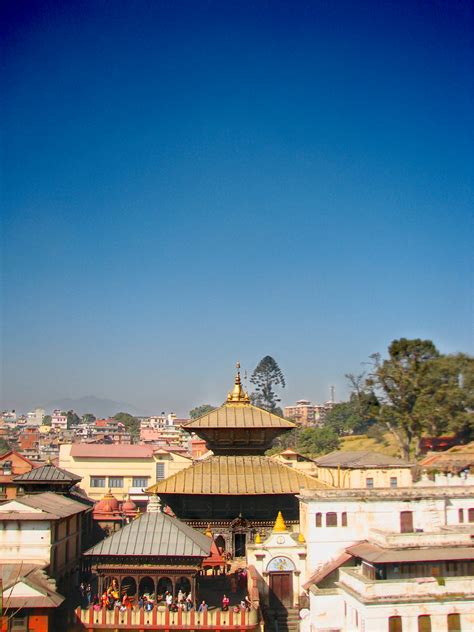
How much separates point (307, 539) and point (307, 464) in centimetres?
4349

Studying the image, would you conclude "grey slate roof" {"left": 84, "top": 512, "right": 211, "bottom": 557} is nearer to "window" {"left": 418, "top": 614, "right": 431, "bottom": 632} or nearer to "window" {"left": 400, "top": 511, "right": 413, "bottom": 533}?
"window" {"left": 418, "top": 614, "right": 431, "bottom": 632}

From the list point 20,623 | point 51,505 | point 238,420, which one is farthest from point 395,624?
point 51,505

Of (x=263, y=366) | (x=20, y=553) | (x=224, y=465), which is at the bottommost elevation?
(x=20, y=553)

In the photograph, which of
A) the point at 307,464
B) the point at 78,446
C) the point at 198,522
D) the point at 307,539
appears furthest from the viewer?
the point at 78,446

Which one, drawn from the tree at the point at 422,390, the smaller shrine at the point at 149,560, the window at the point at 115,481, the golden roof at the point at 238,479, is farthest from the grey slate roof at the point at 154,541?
the window at the point at 115,481

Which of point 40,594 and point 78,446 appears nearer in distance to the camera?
point 40,594

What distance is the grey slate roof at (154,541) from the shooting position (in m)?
27.5

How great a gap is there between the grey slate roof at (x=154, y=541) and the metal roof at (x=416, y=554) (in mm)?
6335

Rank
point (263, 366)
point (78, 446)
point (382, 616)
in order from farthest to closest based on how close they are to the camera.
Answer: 1. point (263, 366)
2. point (78, 446)
3. point (382, 616)

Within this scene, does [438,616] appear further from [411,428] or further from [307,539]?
[411,428]

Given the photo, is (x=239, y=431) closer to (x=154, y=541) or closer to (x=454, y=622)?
(x=154, y=541)

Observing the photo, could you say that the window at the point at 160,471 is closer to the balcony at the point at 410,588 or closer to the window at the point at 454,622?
the balcony at the point at 410,588

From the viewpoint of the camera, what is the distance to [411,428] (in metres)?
64.2

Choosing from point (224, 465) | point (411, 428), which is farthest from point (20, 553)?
point (411, 428)
